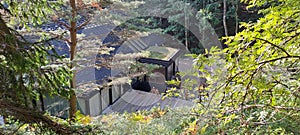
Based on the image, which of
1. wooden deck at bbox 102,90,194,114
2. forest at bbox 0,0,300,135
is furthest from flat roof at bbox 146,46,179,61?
wooden deck at bbox 102,90,194,114

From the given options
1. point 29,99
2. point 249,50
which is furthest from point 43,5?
point 249,50

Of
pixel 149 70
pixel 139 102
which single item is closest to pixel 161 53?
pixel 139 102

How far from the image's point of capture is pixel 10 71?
6.23 ft

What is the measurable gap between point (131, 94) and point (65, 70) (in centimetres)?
714

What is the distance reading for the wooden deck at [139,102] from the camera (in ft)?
26.9

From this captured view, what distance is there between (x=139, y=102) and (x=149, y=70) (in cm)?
189

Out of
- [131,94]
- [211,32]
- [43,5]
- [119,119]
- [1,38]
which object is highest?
[43,5]

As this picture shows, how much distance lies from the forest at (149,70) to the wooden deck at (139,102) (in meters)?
0.28

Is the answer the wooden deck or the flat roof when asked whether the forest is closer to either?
the flat roof

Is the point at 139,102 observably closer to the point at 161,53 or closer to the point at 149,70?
the point at 149,70

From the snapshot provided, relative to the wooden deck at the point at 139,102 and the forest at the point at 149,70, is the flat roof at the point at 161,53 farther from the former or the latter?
the wooden deck at the point at 139,102

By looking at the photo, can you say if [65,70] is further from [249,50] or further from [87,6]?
[87,6]

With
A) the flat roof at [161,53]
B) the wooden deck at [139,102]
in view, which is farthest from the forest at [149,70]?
the wooden deck at [139,102]

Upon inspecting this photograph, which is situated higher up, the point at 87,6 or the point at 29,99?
the point at 87,6
